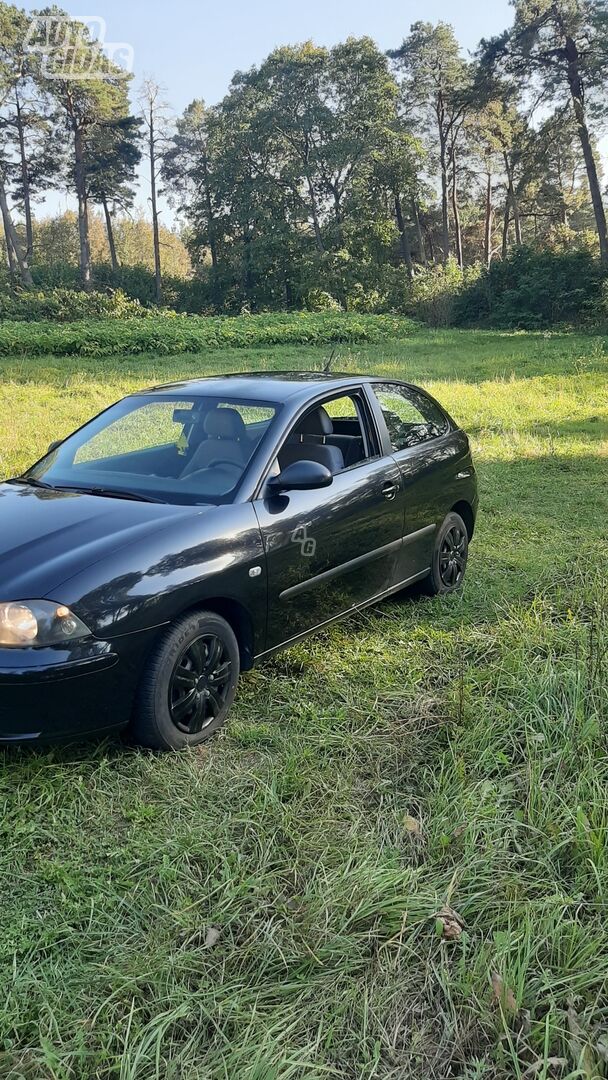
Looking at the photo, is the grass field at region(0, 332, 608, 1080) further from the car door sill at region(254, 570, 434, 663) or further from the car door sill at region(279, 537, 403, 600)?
the car door sill at region(279, 537, 403, 600)

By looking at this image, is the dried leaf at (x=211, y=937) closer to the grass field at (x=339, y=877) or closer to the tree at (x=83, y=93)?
the grass field at (x=339, y=877)

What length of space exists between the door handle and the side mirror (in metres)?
0.77

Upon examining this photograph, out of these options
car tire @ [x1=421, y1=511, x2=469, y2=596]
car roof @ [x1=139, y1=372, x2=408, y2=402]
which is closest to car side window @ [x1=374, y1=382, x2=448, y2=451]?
car roof @ [x1=139, y1=372, x2=408, y2=402]

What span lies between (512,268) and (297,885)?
35477 mm

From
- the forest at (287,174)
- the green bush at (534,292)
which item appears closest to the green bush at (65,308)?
the forest at (287,174)

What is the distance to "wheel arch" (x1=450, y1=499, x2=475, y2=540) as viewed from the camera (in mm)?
5449

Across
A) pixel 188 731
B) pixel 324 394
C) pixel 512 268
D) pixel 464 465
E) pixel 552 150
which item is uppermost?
pixel 552 150

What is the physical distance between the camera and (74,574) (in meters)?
3.00

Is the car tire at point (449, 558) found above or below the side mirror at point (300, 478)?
below

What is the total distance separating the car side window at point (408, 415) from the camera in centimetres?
485

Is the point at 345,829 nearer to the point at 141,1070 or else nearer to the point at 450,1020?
the point at 450,1020

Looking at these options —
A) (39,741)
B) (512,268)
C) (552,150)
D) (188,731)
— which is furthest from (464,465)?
(552,150)

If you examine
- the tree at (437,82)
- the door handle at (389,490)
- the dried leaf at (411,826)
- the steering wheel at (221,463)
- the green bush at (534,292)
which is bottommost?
the dried leaf at (411,826)

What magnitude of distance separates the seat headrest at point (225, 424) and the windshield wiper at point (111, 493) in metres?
0.56
